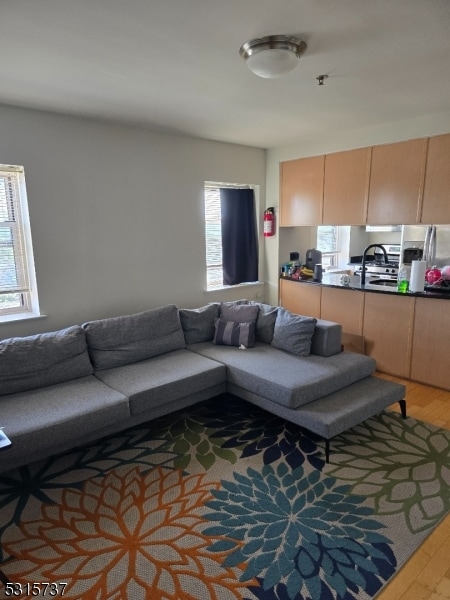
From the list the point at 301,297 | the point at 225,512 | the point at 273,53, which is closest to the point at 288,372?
the point at 225,512

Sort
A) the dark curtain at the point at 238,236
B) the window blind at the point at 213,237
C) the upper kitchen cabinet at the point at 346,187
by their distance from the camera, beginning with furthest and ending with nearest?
the dark curtain at the point at 238,236 → the window blind at the point at 213,237 → the upper kitchen cabinet at the point at 346,187

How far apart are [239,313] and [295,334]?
659mm

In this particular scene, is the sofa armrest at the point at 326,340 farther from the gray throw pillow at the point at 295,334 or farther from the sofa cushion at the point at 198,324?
the sofa cushion at the point at 198,324

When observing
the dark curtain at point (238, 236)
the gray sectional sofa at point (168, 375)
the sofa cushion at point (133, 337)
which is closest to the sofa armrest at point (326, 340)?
the gray sectional sofa at point (168, 375)

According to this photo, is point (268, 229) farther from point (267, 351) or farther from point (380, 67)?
point (380, 67)

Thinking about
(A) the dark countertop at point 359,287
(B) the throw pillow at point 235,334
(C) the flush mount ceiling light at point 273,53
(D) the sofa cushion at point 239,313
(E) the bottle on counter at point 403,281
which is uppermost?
(C) the flush mount ceiling light at point 273,53

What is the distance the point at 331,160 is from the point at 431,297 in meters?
1.91

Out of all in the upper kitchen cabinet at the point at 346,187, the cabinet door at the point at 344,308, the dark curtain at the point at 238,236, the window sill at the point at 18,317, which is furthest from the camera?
the dark curtain at the point at 238,236

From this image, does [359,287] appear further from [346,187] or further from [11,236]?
[11,236]

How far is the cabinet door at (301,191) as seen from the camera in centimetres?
454

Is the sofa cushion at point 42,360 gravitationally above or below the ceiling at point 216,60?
below

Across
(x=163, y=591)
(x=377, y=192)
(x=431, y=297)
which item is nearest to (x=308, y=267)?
(x=377, y=192)

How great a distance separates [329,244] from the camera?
6.11m

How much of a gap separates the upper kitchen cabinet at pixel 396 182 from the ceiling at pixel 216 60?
32 centimetres
